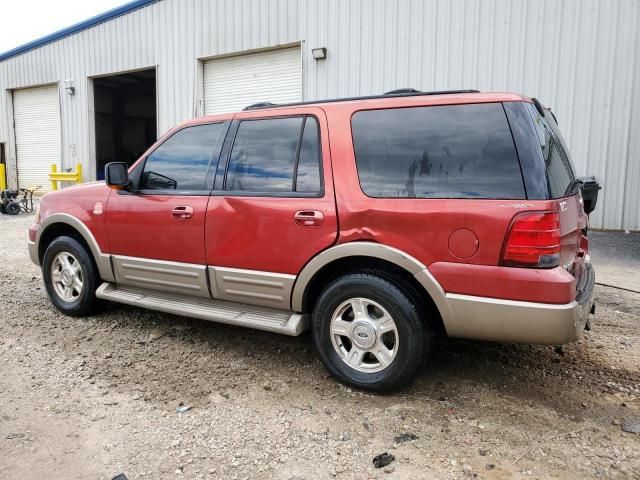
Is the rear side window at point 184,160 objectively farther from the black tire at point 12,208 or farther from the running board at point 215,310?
the black tire at point 12,208

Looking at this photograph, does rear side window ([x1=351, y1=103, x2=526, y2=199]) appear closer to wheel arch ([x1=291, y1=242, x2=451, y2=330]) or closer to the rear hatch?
the rear hatch

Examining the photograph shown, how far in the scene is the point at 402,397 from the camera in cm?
321

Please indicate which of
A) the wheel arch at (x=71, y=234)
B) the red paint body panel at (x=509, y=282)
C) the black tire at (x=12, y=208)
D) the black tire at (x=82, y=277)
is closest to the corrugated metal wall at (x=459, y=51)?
the black tire at (x=12, y=208)

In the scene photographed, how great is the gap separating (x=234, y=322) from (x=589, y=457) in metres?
2.29

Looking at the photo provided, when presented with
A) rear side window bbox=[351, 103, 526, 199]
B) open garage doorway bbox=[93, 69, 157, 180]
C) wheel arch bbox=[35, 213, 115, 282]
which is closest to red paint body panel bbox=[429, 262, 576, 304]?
rear side window bbox=[351, 103, 526, 199]

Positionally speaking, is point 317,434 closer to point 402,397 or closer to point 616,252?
point 402,397

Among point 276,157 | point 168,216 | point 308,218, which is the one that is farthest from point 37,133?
point 308,218

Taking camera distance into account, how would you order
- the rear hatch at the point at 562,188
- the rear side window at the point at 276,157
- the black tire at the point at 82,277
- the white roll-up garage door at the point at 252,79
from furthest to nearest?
the white roll-up garage door at the point at 252,79 < the black tire at the point at 82,277 < the rear side window at the point at 276,157 < the rear hatch at the point at 562,188

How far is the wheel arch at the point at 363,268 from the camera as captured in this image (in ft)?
9.78

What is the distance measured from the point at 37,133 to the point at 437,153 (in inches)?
732

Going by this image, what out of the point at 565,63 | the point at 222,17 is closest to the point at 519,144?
the point at 565,63

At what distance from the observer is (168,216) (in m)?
3.93

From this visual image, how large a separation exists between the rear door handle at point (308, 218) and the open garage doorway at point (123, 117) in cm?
1834

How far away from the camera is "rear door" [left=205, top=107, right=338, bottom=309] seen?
334 cm
